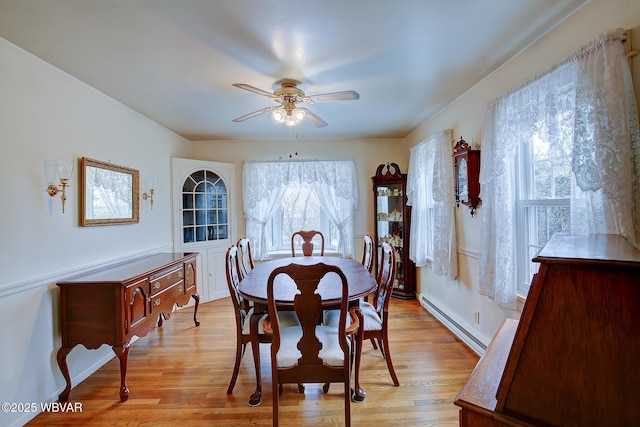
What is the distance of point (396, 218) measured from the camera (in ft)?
14.0

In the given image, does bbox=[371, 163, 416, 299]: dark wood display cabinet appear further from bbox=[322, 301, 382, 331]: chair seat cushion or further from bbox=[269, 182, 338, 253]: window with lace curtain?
bbox=[322, 301, 382, 331]: chair seat cushion

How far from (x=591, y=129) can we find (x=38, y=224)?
11.1ft

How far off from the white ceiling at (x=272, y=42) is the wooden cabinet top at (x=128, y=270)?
5.09ft

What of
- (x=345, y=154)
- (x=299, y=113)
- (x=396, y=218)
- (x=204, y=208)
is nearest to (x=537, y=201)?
(x=299, y=113)

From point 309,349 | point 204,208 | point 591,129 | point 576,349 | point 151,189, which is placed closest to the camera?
point 576,349

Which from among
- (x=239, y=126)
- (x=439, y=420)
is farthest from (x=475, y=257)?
(x=239, y=126)

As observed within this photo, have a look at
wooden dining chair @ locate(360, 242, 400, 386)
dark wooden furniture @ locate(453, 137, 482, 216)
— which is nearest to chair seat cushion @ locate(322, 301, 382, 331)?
wooden dining chair @ locate(360, 242, 400, 386)

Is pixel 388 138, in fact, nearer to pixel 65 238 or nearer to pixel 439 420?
pixel 439 420

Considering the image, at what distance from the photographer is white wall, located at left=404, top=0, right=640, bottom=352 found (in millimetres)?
1514

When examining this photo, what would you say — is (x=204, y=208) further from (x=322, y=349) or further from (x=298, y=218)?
(x=322, y=349)

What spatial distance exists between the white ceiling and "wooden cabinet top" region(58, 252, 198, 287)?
1.55m

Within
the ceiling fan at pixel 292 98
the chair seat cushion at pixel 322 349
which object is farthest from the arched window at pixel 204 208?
the chair seat cushion at pixel 322 349

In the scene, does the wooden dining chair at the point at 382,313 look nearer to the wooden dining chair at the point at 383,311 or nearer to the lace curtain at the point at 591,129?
the wooden dining chair at the point at 383,311

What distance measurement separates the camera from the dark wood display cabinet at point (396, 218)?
13.6 ft
